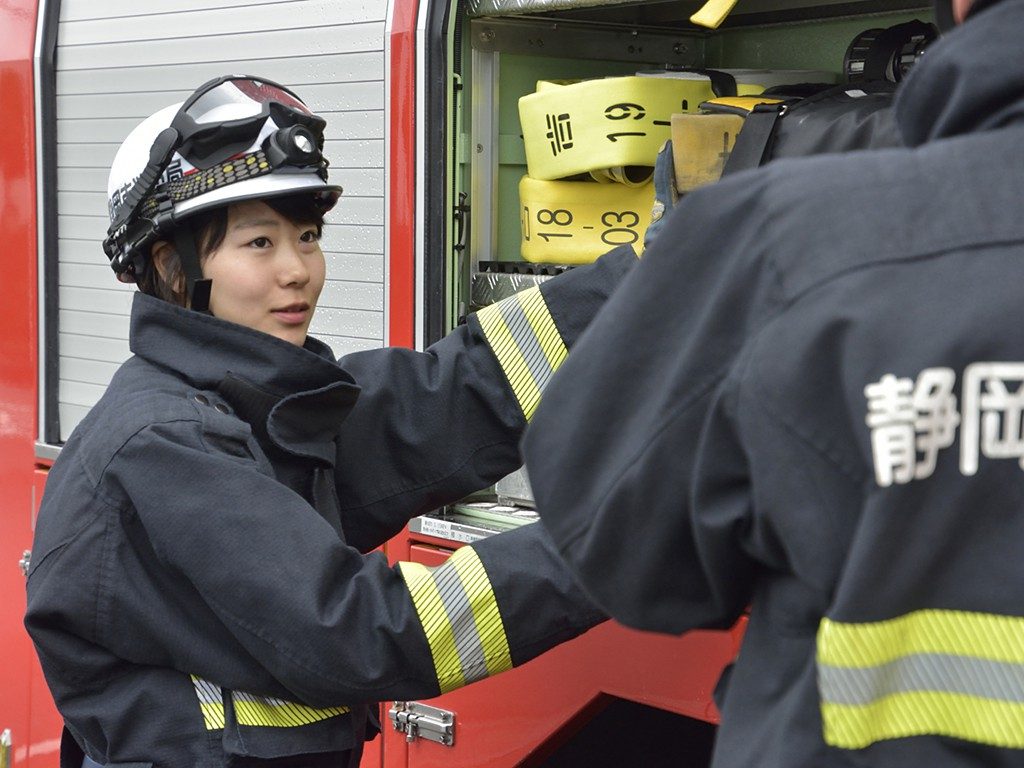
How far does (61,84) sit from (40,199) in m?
0.32

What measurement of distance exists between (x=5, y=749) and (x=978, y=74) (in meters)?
3.59

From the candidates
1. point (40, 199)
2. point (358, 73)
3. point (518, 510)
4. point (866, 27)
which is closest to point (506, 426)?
point (518, 510)

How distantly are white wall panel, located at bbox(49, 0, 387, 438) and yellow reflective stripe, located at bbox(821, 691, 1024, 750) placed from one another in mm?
1946

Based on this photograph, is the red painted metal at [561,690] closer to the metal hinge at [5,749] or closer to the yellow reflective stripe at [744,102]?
the yellow reflective stripe at [744,102]

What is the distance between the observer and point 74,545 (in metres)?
1.97

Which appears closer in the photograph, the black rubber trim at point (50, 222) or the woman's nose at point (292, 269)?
the woman's nose at point (292, 269)

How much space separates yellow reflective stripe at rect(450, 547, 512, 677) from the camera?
1.91 meters

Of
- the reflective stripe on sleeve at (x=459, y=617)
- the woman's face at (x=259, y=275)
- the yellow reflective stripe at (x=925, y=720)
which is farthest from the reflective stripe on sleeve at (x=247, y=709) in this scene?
the yellow reflective stripe at (x=925, y=720)

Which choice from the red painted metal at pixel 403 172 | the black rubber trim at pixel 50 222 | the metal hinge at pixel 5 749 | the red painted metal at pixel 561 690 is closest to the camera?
the red painted metal at pixel 561 690

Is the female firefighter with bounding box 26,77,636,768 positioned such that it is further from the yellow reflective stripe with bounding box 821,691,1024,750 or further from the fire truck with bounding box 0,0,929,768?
the yellow reflective stripe with bounding box 821,691,1024,750

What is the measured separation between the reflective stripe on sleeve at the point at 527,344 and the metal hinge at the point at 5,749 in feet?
7.67

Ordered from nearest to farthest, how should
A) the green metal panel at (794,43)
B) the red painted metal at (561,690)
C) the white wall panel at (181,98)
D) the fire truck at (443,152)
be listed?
1. the red painted metal at (561,690)
2. the fire truck at (443,152)
3. the white wall panel at (181,98)
4. the green metal panel at (794,43)

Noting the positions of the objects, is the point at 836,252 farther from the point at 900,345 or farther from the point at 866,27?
the point at 866,27

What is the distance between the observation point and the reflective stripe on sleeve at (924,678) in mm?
1115
